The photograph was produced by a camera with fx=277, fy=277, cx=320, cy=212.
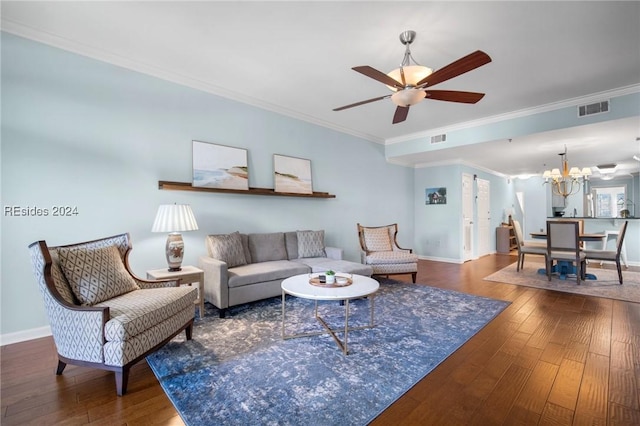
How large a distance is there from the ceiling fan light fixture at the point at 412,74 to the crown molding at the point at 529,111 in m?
3.00

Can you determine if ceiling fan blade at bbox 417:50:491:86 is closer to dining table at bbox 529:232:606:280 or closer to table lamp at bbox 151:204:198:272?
table lamp at bbox 151:204:198:272

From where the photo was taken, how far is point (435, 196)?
6.93 metres

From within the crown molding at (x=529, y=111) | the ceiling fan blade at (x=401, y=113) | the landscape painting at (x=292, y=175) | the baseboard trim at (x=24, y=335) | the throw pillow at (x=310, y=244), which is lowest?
the baseboard trim at (x=24, y=335)

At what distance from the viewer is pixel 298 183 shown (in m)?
4.65

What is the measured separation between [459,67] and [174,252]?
3.22 m

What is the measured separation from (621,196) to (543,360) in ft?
34.4

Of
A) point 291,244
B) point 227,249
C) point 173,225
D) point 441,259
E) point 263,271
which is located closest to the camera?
point 173,225

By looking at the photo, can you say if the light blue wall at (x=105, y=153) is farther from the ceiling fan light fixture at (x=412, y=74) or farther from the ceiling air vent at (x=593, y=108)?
the ceiling air vent at (x=593, y=108)

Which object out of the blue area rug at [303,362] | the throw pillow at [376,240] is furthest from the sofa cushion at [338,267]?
the throw pillow at [376,240]

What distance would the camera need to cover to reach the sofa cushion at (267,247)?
388 centimetres

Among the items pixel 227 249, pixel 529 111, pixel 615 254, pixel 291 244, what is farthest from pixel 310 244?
pixel 615 254

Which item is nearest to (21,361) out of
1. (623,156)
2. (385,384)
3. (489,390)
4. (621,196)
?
(385,384)

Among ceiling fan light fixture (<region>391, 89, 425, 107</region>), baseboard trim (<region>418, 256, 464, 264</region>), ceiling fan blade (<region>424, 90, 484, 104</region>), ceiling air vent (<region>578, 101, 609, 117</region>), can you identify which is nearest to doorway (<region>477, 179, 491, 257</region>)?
baseboard trim (<region>418, 256, 464, 264</region>)

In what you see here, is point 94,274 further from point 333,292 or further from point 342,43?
point 342,43
